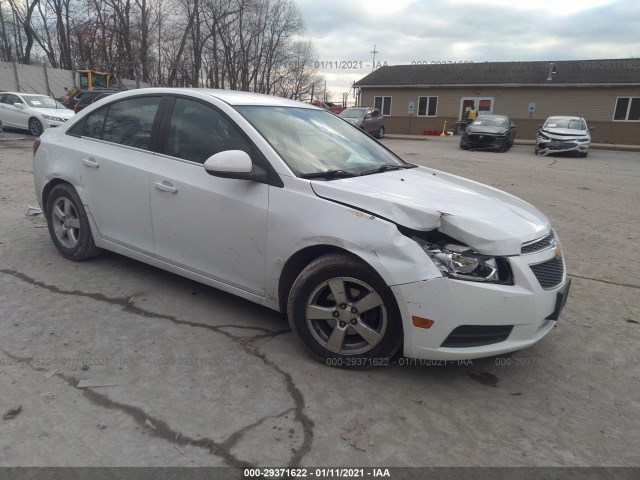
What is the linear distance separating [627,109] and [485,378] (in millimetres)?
31247

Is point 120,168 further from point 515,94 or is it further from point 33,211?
point 515,94

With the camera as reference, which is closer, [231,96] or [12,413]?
[12,413]

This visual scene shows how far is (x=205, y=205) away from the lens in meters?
3.20

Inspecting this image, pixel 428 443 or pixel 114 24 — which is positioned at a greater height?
pixel 114 24

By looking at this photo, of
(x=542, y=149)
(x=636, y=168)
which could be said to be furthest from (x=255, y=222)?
(x=542, y=149)

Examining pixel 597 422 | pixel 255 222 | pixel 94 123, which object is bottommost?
pixel 597 422

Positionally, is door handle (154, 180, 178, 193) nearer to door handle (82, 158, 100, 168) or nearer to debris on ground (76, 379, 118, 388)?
door handle (82, 158, 100, 168)

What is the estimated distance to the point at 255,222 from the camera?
2984mm

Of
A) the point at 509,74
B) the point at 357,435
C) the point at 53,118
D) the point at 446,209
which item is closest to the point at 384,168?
the point at 446,209

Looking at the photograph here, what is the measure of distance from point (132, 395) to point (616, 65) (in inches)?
1398

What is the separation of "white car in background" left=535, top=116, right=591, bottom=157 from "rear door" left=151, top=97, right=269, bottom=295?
1822 centimetres

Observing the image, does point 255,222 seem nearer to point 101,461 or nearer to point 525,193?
point 101,461

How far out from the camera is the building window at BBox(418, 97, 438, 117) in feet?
105

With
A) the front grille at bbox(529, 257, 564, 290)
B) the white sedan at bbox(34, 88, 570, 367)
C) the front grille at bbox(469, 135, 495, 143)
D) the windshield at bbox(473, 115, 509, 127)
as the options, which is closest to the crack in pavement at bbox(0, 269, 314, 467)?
the white sedan at bbox(34, 88, 570, 367)
